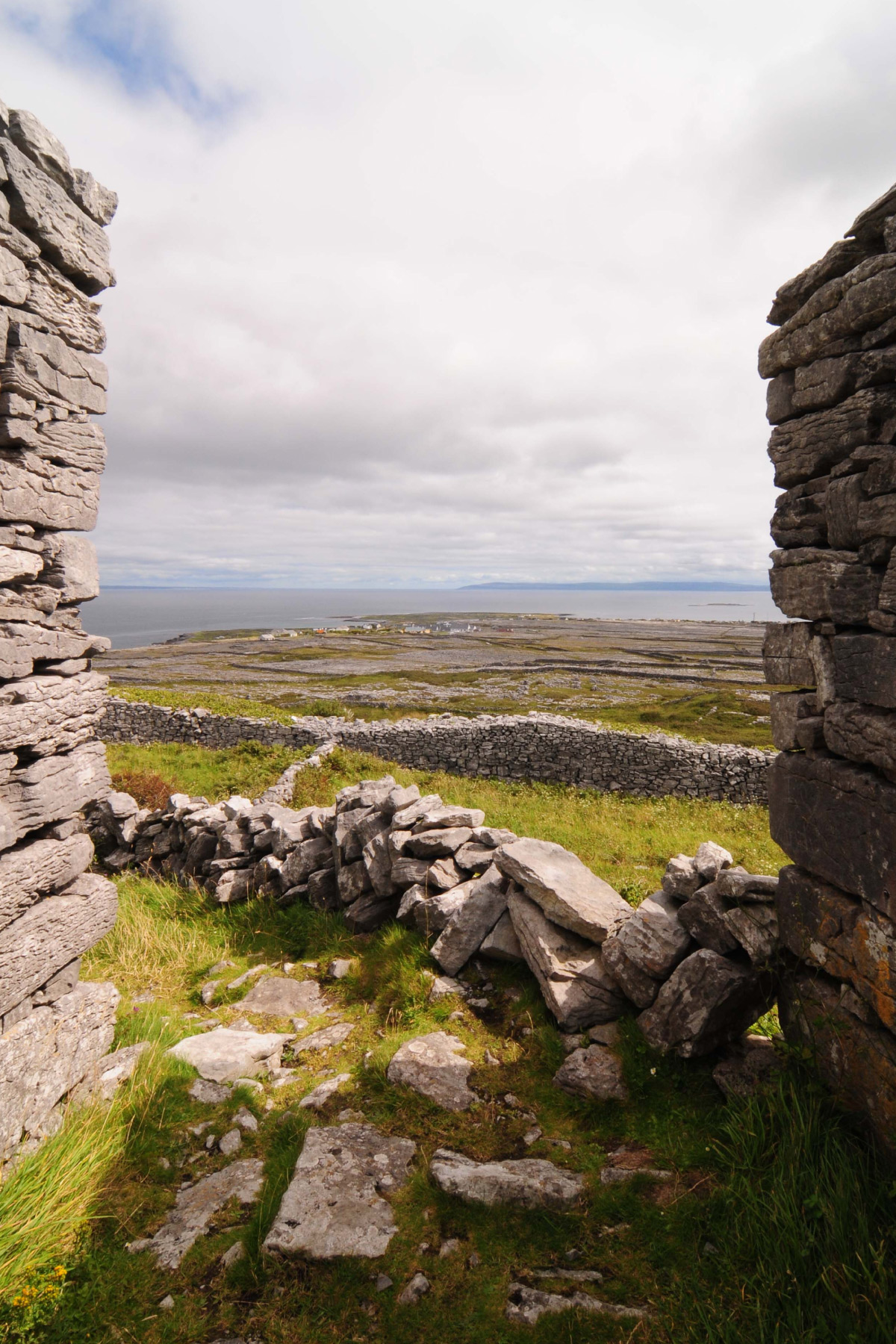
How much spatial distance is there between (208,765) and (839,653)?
1881 cm

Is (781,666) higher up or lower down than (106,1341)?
higher up

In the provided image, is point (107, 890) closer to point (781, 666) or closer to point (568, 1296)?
point (568, 1296)

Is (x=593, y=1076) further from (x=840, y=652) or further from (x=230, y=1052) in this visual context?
(x=840, y=652)

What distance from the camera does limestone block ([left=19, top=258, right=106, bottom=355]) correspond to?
17.6 feet

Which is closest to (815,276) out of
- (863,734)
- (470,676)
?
(863,734)

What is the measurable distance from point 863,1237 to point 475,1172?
2.46 metres

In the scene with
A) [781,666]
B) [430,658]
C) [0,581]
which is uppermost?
[0,581]

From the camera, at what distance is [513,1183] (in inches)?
174

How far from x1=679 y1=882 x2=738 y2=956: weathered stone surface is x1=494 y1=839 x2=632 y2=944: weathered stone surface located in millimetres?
960

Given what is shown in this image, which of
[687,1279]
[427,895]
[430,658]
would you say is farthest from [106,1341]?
[430,658]

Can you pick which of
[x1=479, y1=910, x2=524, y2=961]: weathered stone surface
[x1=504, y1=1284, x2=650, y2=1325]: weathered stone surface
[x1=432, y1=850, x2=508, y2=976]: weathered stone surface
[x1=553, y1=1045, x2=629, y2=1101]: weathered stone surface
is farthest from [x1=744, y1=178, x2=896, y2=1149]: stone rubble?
[x1=432, y1=850, x2=508, y2=976]: weathered stone surface

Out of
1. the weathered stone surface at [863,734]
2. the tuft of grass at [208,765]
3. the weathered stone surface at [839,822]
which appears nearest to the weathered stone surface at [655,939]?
the weathered stone surface at [839,822]

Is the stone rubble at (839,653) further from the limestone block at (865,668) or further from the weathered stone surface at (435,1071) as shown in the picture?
the weathered stone surface at (435,1071)

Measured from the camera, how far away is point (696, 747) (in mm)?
21531
